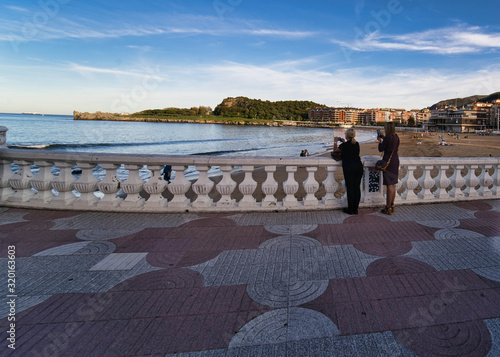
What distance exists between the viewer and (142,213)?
5.04 meters

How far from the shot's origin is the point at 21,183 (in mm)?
5180

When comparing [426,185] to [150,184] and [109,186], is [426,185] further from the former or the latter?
[109,186]

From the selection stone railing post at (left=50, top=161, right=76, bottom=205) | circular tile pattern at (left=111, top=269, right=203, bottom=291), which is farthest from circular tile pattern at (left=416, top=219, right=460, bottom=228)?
stone railing post at (left=50, top=161, right=76, bottom=205)

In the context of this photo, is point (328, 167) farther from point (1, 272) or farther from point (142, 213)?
point (1, 272)

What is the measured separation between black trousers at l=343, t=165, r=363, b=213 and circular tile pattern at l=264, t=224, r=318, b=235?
99cm

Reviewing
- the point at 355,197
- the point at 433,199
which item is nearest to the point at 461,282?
the point at 355,197

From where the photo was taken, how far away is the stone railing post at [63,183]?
5.07 m

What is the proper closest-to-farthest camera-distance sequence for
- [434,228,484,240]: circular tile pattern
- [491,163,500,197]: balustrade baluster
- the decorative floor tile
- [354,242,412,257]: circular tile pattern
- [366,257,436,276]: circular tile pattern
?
[366,257,436,276]: circular tile pattern, the decorative floor tile, [354,242,412,257]: circular tile pattern, [434,228,484,240]: circular tile pattern, [491,163,500,197]: balustrade baluster

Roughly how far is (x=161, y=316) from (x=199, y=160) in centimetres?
292

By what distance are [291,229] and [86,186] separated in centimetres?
358

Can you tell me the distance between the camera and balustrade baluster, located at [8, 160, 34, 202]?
5.19m

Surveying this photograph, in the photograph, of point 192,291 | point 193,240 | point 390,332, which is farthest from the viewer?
point 193,240

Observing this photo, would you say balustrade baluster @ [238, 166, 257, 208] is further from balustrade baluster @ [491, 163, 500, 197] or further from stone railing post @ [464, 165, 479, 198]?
balustrade baluster @ [491, 163, 500, 197]

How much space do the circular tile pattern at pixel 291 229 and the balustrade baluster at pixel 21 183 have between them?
4432 millimetres
